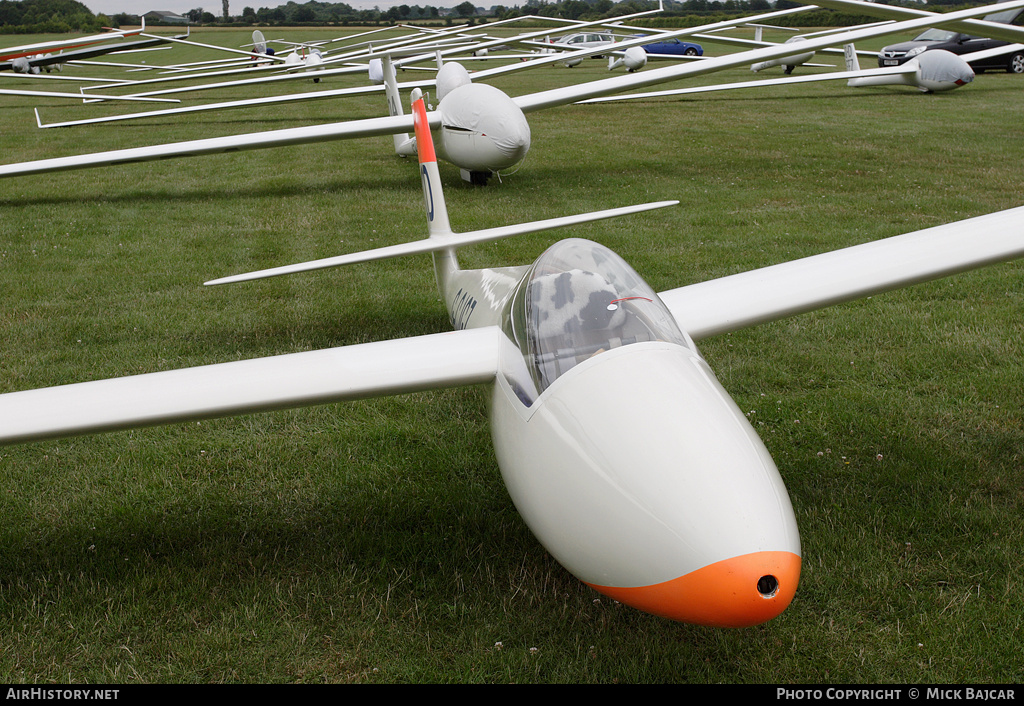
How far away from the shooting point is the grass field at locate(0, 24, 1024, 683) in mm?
2881

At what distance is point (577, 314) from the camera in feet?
9.96

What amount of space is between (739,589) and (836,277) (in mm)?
2371

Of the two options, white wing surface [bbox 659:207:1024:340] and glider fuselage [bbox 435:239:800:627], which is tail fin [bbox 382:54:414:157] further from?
glider fuselage [bbox 435:239:800:627]

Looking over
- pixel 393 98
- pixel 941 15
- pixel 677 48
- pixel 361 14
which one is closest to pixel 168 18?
pixel 393 98

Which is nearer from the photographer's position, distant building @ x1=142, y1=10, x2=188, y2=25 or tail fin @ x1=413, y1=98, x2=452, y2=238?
tail fin @ x1=413, y1=98, x2=452, y2=238

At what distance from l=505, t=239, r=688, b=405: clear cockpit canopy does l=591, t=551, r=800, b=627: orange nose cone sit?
0.95 m

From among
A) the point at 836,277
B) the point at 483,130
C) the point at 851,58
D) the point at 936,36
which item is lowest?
the point at 836,277

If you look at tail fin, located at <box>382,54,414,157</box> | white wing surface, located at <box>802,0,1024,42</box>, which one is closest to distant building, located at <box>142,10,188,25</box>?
tail fin, located at <box>382,54,414,157</box>

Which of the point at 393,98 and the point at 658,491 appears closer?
the point at 658,491

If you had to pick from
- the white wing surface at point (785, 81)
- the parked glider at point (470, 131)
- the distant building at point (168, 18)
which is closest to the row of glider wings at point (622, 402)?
the parked glider at point (470, 131)

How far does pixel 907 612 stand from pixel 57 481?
4389 millimetres

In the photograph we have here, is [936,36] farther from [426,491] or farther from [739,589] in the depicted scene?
[739,589]

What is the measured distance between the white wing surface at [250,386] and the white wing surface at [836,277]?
120cm

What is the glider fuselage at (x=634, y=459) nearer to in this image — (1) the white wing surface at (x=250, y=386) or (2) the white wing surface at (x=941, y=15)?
(1) the white wing surface at (x=250, y=386)
